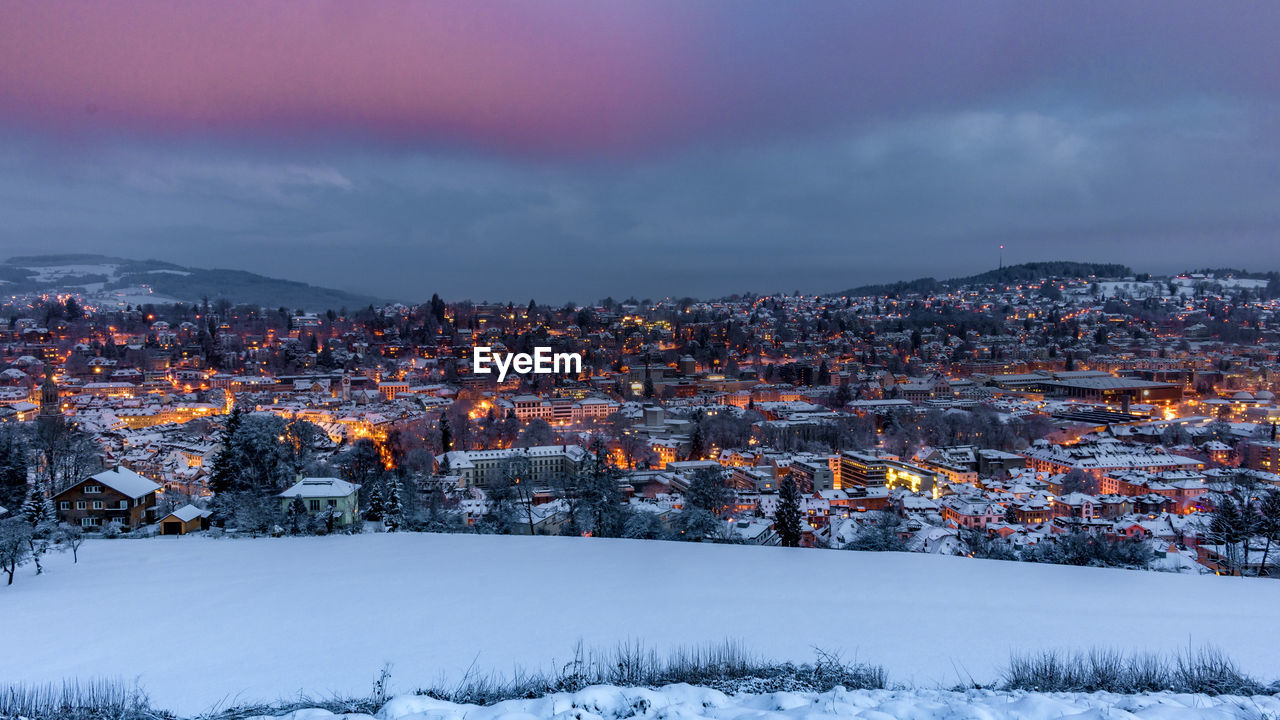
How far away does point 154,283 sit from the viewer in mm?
64562

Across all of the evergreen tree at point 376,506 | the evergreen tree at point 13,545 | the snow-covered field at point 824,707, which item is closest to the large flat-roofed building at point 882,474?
the evergreen tree at point 376,506

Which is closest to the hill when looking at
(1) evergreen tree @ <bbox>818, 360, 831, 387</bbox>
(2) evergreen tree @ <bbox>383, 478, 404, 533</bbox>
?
(1) evergreen tree @ <bbox>818, 360, 831, 387</bbox>

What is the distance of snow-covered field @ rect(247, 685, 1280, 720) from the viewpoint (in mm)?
1669

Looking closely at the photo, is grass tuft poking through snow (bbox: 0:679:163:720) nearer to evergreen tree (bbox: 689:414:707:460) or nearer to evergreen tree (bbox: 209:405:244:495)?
evergreen tree (bbox: 209:405:244:495)

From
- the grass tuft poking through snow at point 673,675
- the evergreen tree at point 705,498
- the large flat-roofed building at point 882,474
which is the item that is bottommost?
the large flat-roofed building at point 882,474

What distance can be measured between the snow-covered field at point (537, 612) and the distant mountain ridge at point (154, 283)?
64637mm

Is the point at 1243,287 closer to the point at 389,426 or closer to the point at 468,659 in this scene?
the point at 389,426

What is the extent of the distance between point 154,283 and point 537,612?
78565 millimetres

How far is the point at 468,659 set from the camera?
2393 millimetres

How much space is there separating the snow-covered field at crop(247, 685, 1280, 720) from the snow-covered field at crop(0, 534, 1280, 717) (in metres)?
0.41

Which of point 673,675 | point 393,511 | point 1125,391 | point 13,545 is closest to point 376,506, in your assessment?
point 393,511

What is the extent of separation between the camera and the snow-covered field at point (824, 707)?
167 cm

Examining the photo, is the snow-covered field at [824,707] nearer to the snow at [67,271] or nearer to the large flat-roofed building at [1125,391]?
the large flat-roofed building at [1125,391]

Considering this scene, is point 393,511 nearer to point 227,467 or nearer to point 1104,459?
point 227,467
